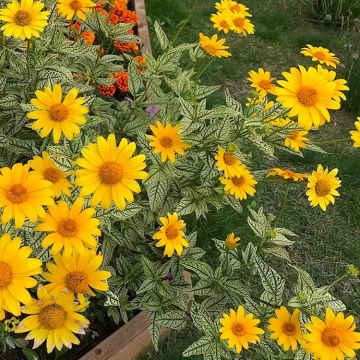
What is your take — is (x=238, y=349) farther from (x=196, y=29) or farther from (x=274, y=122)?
(x=196, y=29)

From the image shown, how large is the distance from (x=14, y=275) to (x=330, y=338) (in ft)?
2.55

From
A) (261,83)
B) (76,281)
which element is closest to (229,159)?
(261,83)

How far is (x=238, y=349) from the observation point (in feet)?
5.01

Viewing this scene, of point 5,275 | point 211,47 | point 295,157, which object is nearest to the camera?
point 5,275

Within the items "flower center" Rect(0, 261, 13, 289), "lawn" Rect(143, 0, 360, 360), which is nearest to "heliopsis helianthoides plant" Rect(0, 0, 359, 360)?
"flower center" Rect(0, 261, 13, 289)

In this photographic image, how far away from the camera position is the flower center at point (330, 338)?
57.1 inches

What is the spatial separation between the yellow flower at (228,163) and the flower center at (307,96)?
29cm

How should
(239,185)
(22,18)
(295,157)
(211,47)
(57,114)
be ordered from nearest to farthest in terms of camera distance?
1. (57,114)
2. (22,18)
3. (239,185)
4. (211,47)
5. (295,157)

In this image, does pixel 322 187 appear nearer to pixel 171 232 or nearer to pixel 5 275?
pixel 171 232

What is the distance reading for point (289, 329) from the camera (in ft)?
5.24

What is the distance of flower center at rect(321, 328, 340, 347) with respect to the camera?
1450mm

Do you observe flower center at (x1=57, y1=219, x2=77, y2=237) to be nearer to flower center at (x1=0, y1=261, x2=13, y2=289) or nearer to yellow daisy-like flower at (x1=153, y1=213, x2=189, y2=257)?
flower center at (x1=0, y1=261, x2=13, y2=289)

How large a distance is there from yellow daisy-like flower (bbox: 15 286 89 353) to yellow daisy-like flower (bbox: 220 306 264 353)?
0.39 meters

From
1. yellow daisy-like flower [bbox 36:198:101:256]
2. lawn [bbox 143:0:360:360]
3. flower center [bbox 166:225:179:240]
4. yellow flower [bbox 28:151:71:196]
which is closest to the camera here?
yellow daisy-like flower [bbox 36:198:101:256]
